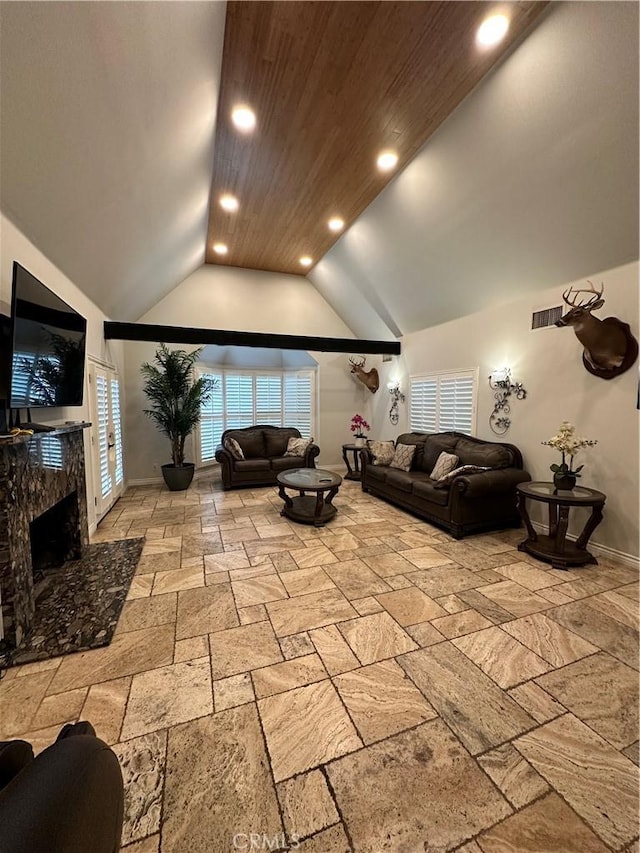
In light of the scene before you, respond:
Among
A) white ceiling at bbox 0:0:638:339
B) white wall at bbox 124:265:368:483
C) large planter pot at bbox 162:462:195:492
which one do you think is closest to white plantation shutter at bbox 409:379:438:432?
white ceiling at bbox 0:0:638:339

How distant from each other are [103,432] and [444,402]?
16.1 feet

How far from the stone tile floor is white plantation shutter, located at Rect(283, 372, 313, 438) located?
15.8ft

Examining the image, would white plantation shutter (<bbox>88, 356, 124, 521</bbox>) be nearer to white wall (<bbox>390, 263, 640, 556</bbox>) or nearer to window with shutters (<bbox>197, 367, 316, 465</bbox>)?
window with shutters (<bbox>197, 367, 316, 465</bbox>)

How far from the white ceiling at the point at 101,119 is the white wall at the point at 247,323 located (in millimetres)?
2719

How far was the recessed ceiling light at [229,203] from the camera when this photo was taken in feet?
13.6

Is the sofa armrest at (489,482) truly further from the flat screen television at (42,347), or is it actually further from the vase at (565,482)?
the flat screen television at (42,347)

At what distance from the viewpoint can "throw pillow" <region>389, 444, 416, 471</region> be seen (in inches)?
204

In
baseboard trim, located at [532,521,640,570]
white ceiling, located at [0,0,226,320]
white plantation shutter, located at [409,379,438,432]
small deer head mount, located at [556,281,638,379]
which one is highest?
white ceiling, located at [0,0,226,320]

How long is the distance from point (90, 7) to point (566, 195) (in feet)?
11.5

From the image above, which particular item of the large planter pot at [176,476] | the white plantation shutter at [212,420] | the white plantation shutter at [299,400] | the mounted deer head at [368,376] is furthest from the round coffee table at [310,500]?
the mounted deer head at [368,376]

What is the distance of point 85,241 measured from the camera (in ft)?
10.1

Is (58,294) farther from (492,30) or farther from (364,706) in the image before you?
(364,706)

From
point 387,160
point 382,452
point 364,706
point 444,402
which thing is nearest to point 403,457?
point 382,452

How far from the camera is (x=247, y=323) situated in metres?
6.76
